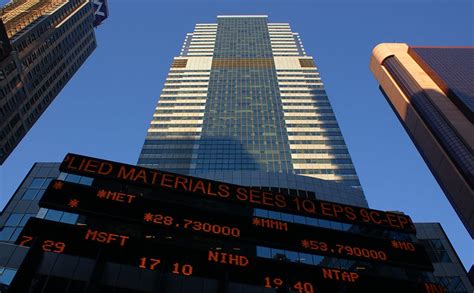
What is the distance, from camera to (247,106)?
437 feet

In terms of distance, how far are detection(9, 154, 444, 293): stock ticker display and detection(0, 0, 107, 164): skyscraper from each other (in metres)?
84.6

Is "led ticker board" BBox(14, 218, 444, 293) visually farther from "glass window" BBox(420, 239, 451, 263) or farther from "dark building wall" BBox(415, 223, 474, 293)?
"glass window" BBox(420, 239, 451, 263)

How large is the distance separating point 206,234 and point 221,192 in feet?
13.9

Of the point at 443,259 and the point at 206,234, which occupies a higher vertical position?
the point at 443,259

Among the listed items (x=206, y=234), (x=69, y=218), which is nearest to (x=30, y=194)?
(x=69, y=218)

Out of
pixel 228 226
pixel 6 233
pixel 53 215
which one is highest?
pixel 6 233

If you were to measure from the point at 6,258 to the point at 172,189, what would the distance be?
549 inches

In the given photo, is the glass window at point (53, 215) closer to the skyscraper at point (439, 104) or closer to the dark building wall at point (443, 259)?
the dark building wall at point (443, 259)

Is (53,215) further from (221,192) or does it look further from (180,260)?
(221,192)

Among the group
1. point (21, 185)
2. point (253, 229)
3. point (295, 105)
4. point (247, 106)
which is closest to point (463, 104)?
point (295, 105)

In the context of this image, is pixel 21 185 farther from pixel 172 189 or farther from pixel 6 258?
pixel 172 189

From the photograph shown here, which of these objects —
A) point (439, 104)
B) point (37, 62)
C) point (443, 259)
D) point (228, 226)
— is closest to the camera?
point (228, 226)

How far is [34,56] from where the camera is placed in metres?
121

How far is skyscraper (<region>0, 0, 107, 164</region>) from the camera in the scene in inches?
4198
